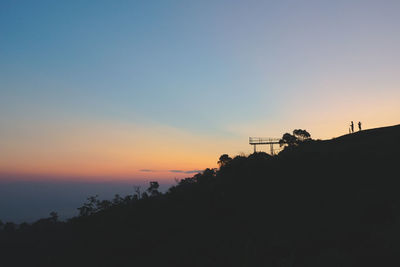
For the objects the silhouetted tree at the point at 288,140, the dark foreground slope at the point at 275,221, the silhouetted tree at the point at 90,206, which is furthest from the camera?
the silhouetted tree at the point at 288,140

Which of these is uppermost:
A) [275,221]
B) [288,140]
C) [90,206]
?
[288,140]

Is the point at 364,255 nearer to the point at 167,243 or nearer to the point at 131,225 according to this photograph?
the point at 167,243

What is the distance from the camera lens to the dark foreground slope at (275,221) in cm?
1391

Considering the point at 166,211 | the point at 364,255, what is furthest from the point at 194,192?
the point at 364,255

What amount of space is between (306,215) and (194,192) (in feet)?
58.5

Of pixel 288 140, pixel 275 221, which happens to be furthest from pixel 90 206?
pixel 288 140

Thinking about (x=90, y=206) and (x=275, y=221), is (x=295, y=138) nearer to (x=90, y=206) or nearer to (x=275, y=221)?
(x=275, y=221)

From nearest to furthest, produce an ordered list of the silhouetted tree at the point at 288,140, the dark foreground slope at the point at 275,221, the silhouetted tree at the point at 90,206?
1. the dark foreground slope at the point at 275,221
2. the silhouetted tree at the point at 90,206
3. the silhouetted tree at the point at 288,140

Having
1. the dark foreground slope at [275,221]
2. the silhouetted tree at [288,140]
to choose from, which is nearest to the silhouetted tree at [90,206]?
the dark foreground slope at [275,221]

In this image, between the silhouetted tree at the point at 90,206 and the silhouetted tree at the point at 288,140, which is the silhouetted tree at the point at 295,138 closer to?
the silhouetted tree at the point at 288,140

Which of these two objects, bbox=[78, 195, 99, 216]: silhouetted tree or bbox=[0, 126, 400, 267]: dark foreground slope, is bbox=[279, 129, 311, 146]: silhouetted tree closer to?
bbox=[0, 126, 400, 267]: dark foreground slope

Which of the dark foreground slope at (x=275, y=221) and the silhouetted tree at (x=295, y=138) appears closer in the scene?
the dark foreground slope at (x=275, y=221)

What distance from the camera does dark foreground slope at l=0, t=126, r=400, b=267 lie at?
548 inches

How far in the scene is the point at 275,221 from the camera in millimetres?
19422
